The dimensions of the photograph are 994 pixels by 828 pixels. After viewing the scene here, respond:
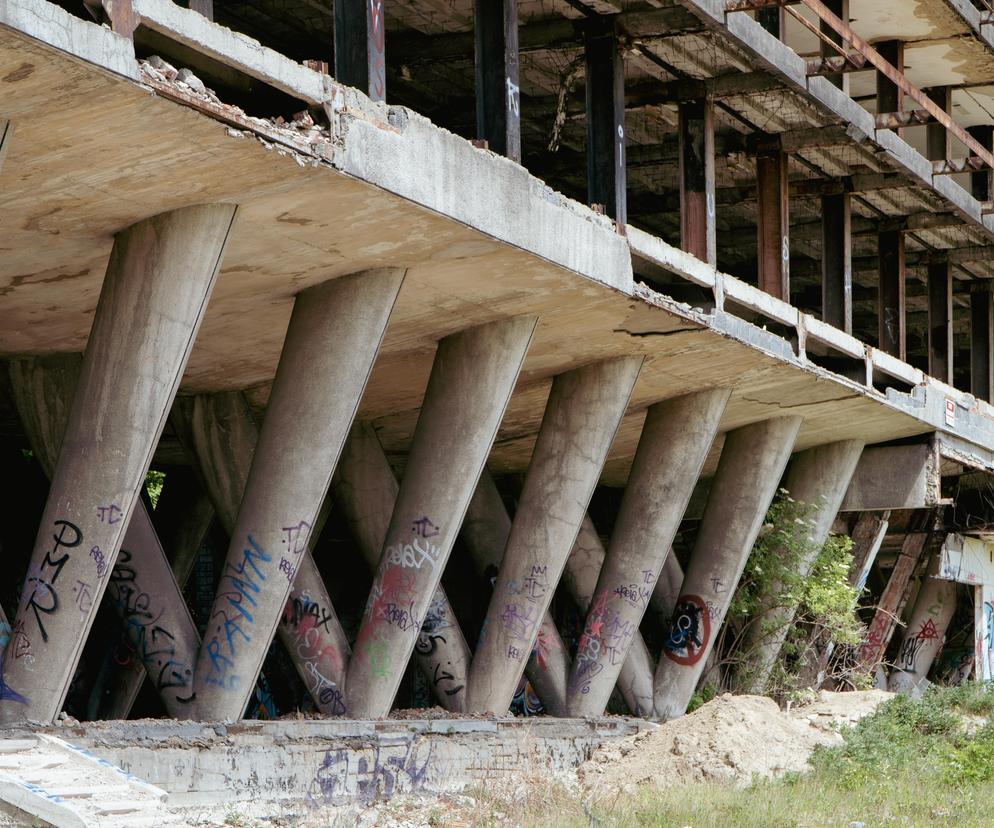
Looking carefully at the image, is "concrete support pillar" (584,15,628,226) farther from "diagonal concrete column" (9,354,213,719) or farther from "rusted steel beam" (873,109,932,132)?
"diagonal concrete column" (9,354,213,719)

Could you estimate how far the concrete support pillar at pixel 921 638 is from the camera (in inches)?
1187

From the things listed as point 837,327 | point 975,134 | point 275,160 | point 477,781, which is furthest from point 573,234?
point 975,134

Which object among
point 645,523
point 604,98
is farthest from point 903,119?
point 645,523

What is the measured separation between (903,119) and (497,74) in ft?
21.0

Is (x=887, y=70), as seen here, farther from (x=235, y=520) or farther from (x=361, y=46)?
(x=235, y=520)

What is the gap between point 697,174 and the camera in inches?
737

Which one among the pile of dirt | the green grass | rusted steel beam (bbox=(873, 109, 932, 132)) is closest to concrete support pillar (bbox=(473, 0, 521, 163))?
the green grass

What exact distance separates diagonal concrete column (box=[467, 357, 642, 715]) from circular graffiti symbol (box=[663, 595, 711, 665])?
3921 millimetres

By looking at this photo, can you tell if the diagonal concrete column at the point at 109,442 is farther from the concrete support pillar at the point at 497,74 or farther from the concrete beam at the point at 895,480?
the concrete beam at the point at 895,480

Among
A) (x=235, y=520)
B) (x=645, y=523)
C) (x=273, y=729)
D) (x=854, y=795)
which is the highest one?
(x=645, y=523)

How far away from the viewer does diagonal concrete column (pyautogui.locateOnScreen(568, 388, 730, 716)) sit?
63.4 feet

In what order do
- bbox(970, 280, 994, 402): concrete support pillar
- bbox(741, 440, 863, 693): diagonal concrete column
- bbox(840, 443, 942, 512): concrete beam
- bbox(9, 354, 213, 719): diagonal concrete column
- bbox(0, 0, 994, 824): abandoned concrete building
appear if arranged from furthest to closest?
bbox(970, 280, 994, 402): concrete support pillar, bbox(840, 443, 942, 512): concrete beam, bbox(741, 440, 863, 693): diagonal concrete column, bbox(9, 354, 213, 719): diagonal concrete column, bbox(0, 0, 994, 824): abandoned concrete building

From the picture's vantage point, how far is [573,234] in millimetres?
14641

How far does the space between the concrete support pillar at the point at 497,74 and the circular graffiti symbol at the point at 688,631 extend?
8690 mm
